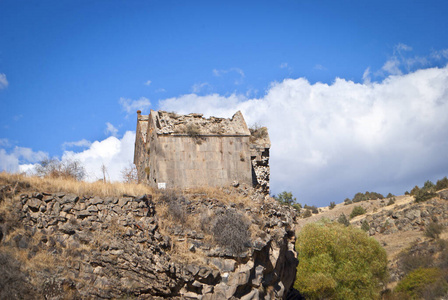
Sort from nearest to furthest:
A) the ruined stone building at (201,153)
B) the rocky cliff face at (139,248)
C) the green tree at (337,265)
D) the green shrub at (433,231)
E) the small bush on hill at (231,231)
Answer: the rocky cliff face at (139,248)
the small bush on hill at (231,231)
the ruined stone building at (201,153)
the green tree at (337,265)
the green shrub at (433,231)

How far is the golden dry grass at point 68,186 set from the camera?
1352cm

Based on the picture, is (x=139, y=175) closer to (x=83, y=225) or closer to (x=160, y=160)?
(x=160, y=160)

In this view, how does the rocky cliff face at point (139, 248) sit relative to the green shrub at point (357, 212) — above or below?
below

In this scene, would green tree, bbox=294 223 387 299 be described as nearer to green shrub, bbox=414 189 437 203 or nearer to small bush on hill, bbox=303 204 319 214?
green shrub, bbox=414 189 437 203

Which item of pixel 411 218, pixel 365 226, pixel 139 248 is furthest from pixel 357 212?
pixel 139 248

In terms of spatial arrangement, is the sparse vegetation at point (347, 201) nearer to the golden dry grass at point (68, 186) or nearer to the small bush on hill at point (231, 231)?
the small bush on hill at point (231, 231)

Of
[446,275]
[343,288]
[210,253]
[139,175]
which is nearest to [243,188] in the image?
[210,253]

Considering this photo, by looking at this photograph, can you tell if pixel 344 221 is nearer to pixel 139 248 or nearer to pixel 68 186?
pixel 139 248

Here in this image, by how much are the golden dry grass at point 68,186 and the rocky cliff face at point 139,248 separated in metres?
0.42

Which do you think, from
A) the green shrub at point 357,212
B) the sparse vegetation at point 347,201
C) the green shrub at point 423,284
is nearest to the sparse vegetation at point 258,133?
the green shrub at point 423,284

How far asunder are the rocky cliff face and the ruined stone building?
2333 millimetres

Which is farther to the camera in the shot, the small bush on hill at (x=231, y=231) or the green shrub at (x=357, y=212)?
the green shrub at (x=357, y=212)

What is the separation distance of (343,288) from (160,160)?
16.2m

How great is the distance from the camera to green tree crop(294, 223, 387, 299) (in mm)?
27375
